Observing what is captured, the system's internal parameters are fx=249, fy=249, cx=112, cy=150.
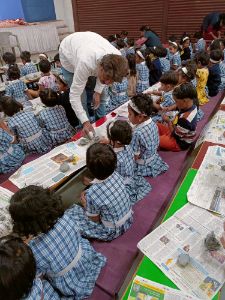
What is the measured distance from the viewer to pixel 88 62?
99.6 inches

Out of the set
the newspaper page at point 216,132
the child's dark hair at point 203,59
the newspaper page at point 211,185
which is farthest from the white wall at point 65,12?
the newspaper page at point 211,185

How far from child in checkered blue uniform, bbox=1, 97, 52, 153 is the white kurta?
2.25 ft

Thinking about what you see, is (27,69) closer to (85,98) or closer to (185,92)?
(85,98)

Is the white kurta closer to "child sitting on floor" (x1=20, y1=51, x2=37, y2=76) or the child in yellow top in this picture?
the child in yellow top

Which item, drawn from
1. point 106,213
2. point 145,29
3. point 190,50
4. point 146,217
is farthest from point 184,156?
point 145,29

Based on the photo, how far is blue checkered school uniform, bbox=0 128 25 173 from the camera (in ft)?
9.34

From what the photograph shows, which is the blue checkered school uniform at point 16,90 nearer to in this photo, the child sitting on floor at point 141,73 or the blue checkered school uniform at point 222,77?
the child sitting on floor at point 141,73

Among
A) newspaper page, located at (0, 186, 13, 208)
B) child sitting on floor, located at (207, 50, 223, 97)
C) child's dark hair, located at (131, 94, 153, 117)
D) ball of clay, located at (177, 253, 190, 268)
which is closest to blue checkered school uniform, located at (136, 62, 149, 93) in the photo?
child sitting on floor, located at (207, 50, 223, 97)

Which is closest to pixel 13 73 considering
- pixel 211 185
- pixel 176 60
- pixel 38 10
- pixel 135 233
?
pixel 176 60

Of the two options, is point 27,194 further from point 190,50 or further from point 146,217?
point 190,50

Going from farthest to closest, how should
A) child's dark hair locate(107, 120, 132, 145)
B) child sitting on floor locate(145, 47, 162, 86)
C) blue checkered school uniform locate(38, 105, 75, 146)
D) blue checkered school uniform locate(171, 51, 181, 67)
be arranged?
blue checkered school uniform locate(171, 51, 181, 67), child sitting on floor locate(145, 47, 162, 86), blue checkered school uniform locate(38, 105, 75, 146), child's dark hair locate(107, 120, 132, 145)

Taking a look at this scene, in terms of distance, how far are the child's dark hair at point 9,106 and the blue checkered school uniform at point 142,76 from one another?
8.90 ft

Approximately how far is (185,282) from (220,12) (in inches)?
333

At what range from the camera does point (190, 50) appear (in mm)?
6852
